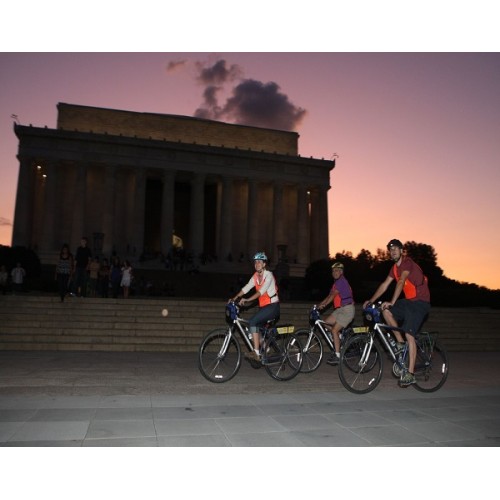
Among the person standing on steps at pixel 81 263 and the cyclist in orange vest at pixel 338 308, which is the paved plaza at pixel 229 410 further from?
the person standing on steps at pixel 81 263

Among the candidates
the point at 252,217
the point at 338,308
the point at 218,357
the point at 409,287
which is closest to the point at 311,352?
the point at 338,308

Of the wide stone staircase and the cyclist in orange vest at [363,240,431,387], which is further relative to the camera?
the wide stone staircase

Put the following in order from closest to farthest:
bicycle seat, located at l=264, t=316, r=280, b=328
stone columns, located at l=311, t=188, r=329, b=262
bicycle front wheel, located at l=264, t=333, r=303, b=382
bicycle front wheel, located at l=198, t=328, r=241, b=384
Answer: bicycle front wheel, located at l=198, t=328, r=241, b=384, bicycle front wheel, located at l=264, t=333, r=303, b=382, bicycle seat, located at l=264, t=316, r=280, b=328, stone columns, located at l=311, t=188, r=329, b=262

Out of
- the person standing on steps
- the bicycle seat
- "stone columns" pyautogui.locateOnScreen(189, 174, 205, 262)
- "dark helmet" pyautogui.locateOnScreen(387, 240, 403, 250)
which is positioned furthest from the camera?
"stone columns" pyautogui.locateOnScreen(189, 174, 205, 262)

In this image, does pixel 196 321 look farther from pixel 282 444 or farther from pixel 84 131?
pixel 84 131

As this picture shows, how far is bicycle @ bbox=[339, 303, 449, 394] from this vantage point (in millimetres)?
7918

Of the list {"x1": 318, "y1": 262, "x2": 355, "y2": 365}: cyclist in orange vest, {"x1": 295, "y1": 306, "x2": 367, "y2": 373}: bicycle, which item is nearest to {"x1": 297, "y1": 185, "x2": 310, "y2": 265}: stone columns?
{"x1": 318, "y1": 262, "x2": 355, "y2": 365}: cyclist in orange vest

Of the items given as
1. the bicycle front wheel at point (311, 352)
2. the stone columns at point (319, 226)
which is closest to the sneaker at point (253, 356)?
the bicycle front wheel at point (311, 352)

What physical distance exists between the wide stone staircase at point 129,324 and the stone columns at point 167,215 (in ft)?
116

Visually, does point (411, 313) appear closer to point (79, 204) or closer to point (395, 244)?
point (395, 244)

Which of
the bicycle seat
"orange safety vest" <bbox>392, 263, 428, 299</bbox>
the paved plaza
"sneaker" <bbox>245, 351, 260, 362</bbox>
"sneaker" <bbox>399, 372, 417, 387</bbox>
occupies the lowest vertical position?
the paved plaza

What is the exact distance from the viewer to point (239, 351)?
8547mm

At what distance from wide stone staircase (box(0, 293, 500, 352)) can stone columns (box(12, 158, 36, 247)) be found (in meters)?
36.3

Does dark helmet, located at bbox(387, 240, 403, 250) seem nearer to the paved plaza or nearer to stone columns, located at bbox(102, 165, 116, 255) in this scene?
the paved plaza
